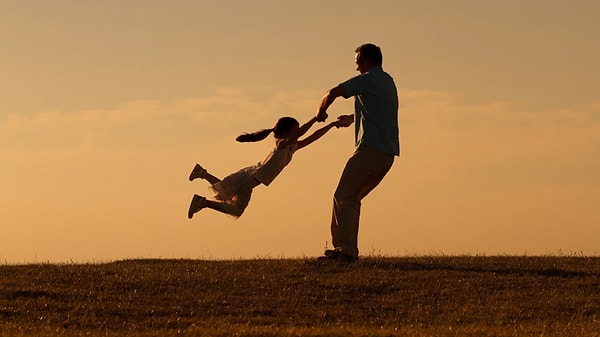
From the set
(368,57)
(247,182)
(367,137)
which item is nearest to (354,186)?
(367,137)

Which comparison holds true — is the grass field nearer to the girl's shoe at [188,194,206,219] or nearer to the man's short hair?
the girl's shoe at [188,194,206,219]

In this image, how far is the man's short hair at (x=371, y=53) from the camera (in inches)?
866

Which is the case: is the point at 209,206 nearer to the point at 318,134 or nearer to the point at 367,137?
the point at 318,134

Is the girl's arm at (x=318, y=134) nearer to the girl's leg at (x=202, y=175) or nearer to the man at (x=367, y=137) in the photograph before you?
the man at (x=367, y=137)

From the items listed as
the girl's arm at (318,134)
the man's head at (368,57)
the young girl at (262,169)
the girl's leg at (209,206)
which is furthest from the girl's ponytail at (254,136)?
the man's head at (368,57)

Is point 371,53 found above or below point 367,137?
above

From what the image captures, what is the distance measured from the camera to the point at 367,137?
21844 millimetres

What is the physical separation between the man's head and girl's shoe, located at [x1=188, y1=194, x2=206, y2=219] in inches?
143

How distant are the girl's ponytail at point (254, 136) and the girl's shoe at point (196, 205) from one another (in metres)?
1.26

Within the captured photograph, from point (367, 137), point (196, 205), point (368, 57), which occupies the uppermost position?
point (368, 57)

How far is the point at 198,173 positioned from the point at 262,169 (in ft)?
4.05

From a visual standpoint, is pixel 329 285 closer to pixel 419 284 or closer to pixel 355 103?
pixel 419 284

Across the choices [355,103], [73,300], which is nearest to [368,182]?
[355,103]

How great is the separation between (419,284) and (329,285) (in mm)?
1539
